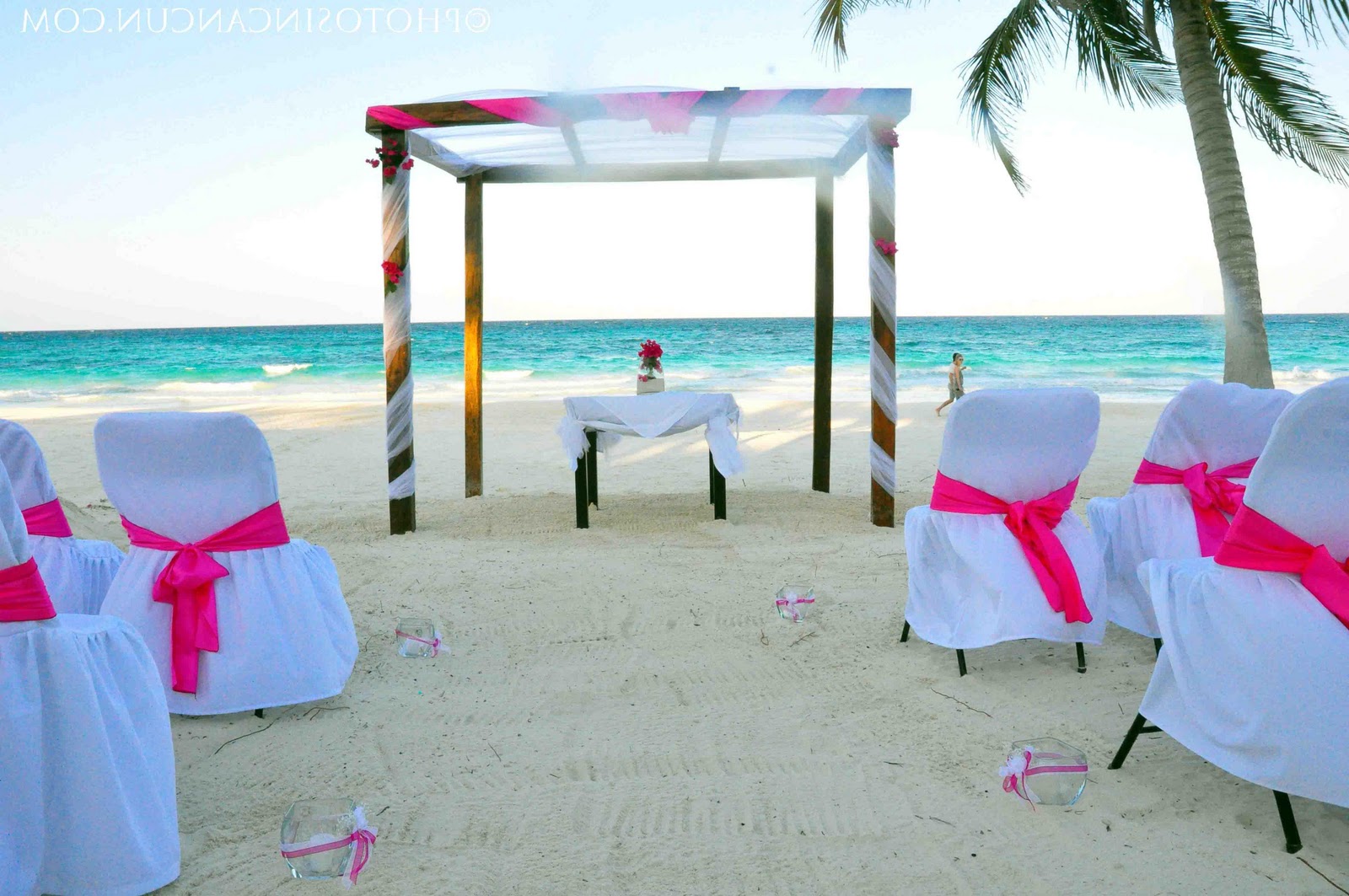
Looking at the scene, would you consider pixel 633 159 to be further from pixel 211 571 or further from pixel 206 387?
pixel 206 387

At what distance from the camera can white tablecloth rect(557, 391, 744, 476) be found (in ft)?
17.5

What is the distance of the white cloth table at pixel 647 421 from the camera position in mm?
5332

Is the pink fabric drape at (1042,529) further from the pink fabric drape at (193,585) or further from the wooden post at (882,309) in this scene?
the wooden post at (882,309)

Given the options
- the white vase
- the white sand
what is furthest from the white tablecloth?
the white sand

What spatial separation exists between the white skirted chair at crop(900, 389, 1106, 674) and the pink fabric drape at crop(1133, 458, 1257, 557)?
1.33 feet

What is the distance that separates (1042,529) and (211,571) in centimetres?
263

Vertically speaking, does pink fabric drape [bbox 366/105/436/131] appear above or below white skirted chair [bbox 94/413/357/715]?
above

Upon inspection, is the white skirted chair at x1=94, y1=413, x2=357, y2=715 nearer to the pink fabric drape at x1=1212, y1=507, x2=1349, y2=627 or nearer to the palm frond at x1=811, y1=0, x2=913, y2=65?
the pink fabric drape at x1=1212, y1=507, x2=1349, y2=627

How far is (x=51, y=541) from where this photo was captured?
297 centimetres

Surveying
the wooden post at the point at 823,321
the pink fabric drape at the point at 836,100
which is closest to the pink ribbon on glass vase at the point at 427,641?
the pink fabric drape at the point at 836,100

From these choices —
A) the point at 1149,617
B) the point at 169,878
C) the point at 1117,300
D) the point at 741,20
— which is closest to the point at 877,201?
the point at 1149,617

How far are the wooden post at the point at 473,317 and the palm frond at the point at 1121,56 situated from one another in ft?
16.7

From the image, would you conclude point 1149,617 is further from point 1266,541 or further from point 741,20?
point 741,20

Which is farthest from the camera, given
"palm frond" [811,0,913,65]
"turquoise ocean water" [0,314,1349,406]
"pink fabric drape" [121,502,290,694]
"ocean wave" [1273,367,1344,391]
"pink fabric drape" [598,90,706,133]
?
"turquoise ocean water" [0,314,1349,406]
